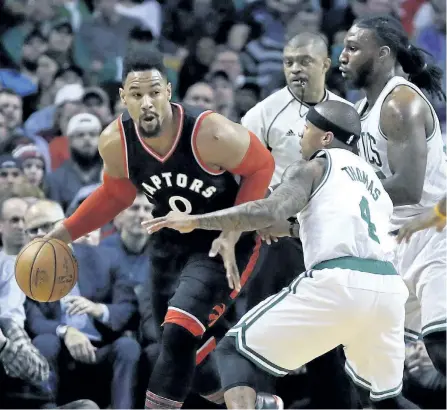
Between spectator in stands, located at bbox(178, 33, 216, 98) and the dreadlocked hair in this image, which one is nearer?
the dreadlocked hair

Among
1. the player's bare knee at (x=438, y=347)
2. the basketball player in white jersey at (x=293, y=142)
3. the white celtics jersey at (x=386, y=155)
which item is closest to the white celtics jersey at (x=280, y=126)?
the basketball player in white jersey at (x=293, y=142)

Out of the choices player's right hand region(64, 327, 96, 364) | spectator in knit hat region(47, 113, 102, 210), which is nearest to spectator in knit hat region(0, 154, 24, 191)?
spectator in knit hat region(47, 113, 102, 210)

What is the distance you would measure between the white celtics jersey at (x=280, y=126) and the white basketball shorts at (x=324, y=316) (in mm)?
1628

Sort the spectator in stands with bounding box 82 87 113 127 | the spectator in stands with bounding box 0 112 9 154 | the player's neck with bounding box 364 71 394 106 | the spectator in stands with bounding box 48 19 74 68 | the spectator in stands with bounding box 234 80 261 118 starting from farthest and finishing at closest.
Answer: the spectator in stands with bounding box 48 19 74 68 → the spectator in stands with bounding box 234 80 261 118 → the spectator in stands with bounding box 82 87 113 127 → the spectator in stands with bounding box 0 112 9 154 → the player's neck with bounding box 364 71 394 106

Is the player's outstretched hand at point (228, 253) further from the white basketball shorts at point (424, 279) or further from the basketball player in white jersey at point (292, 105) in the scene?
the basketball player in white jersey at point (292, 105)

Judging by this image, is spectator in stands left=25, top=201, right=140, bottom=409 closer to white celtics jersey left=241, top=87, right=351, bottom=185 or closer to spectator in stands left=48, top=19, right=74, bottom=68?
white celtics jersey left=241, top=87, right=351, bottom=185

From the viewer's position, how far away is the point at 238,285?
4891 millimetres

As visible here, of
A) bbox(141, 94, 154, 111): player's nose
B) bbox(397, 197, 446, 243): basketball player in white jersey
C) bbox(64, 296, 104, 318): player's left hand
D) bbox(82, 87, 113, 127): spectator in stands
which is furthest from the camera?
bbox(82, 87, 113, 127): spectator in stands

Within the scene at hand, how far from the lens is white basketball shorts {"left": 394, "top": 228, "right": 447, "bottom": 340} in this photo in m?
5.02

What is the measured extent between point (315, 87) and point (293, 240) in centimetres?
98

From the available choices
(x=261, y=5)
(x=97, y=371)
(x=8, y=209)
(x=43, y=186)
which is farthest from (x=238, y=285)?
(x=261, y=5)

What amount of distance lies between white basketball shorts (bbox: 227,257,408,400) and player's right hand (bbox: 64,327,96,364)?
2.05 m

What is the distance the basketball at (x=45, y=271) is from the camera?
5305mm

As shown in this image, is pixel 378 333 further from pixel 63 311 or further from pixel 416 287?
pixel 63 311
